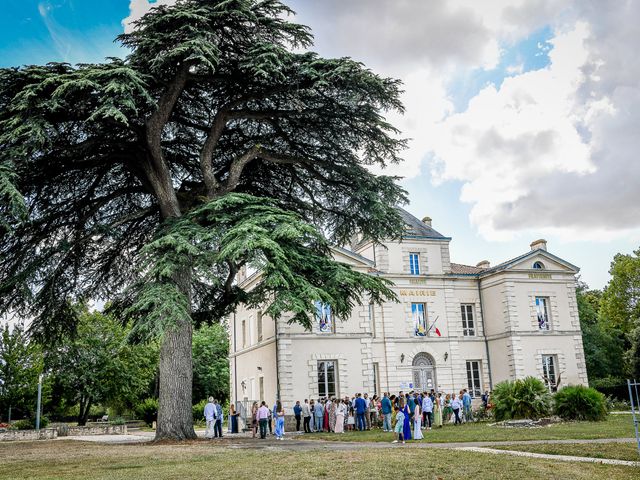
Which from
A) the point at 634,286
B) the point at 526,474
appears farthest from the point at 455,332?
the point at 526,474

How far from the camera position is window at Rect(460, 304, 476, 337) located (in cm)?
3319

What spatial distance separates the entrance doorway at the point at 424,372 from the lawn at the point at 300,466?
1852 cm

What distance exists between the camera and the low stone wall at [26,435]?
1001 inches

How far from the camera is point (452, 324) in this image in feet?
106

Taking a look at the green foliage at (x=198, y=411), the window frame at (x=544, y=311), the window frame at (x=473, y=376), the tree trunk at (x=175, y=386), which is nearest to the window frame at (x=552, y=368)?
the window frame at (x=544, y=311)

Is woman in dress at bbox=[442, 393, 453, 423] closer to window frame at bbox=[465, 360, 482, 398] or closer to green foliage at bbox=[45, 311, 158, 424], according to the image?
window frame at bbox=[465, 360, 482, 398]

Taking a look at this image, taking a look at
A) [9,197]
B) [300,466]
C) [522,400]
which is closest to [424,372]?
[522,400]

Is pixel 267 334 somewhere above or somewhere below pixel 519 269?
below

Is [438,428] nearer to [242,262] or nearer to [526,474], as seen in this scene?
[242,262]

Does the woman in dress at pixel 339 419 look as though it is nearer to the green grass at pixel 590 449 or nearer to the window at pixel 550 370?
the green grass at pixel 590 449

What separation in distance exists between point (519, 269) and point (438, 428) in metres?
13.1

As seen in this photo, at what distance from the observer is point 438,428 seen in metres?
22.3

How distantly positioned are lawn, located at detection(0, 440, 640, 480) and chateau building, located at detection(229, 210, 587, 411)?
51.8 ft

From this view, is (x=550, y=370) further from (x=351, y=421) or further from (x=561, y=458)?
(x=561, y=458)
